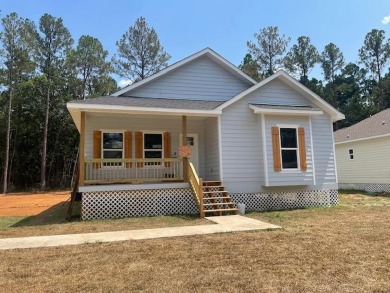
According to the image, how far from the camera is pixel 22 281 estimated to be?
4.58 m

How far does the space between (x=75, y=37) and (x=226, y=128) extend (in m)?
28.0

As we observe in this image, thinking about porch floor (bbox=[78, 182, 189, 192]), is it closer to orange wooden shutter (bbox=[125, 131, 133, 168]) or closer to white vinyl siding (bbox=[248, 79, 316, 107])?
orange wooden shutter (bbox=[125, 131, 133, 168])

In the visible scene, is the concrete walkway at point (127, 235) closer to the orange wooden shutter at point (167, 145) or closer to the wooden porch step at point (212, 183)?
the wooden porch step at point (212, 183)

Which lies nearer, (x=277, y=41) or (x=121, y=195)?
(x=121, y=195)

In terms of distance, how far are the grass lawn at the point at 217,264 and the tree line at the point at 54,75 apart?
25.0 meters

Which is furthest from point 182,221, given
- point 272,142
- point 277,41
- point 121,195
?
point 277,41

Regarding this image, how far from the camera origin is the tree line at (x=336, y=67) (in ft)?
126

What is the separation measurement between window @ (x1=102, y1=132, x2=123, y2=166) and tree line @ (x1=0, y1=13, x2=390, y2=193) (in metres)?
18.7

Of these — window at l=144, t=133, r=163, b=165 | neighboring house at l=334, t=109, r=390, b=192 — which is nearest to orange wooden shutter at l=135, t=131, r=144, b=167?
window at l=144, t=133, r=163, b=165

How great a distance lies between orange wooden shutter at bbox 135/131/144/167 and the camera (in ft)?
42.1

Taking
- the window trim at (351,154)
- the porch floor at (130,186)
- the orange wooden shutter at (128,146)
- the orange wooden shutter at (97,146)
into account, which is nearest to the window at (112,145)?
the orange wooden shutter at (97,146)

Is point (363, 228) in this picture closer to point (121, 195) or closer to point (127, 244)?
point (127, 244)

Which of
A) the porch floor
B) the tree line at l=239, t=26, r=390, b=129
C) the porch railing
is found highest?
the tree line at l=239, t=26, r=390, b=129

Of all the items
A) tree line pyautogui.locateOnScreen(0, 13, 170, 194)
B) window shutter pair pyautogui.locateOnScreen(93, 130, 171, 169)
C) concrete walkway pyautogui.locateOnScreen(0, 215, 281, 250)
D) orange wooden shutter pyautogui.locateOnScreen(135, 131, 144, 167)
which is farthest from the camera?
tree line pyautogui.locateOnScreen(0, 13, 170, 194)
